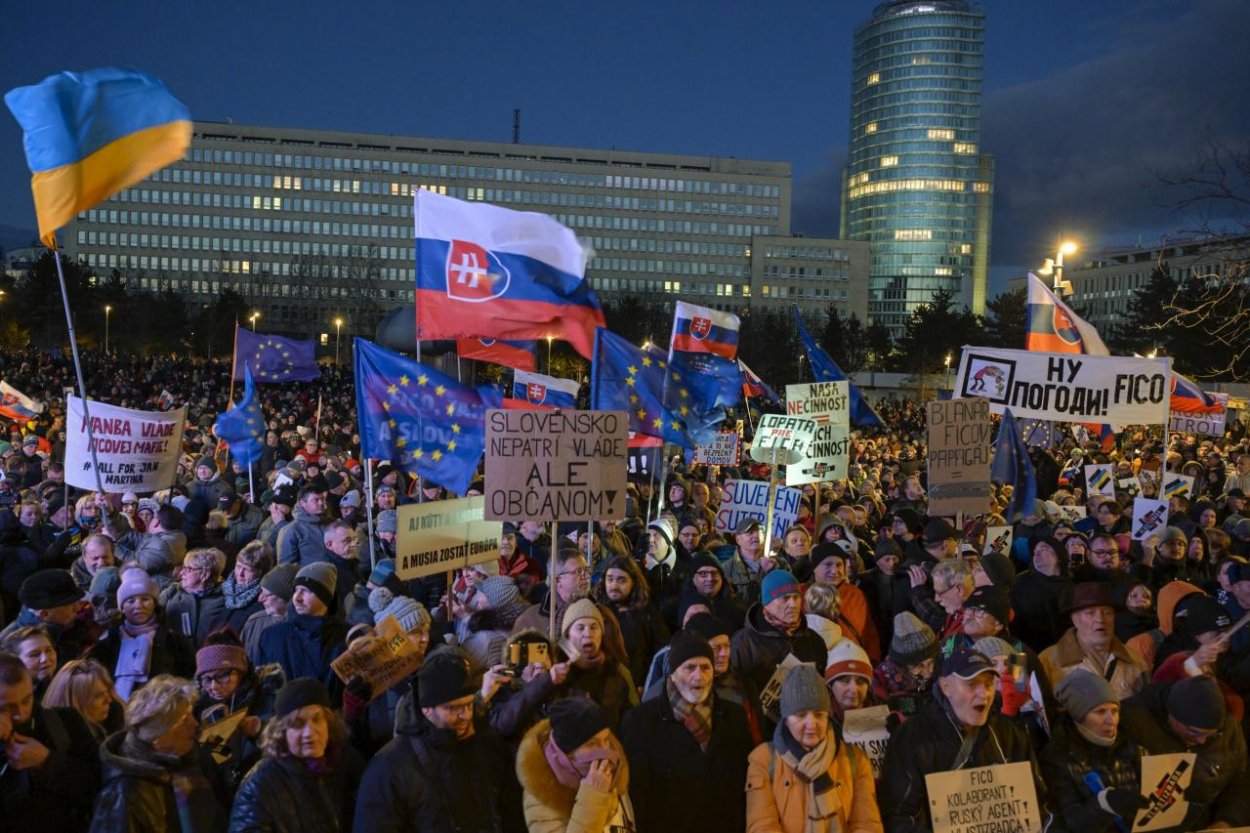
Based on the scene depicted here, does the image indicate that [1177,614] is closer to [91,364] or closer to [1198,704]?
[1198,704]

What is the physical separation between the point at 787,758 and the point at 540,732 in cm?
91

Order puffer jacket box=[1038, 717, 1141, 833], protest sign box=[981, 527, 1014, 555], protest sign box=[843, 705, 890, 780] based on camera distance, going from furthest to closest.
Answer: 1. protest sign box=[981, 527, 1014, 555]
2. protest sign box=[843, 705, 890, 780]
3. puffer jacket box=[1038, 717, 1141, 833]

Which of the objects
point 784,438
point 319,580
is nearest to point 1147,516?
point 784,438

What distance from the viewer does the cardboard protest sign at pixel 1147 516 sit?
1066 centimetres

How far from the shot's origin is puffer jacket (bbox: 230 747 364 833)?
366 centimetres

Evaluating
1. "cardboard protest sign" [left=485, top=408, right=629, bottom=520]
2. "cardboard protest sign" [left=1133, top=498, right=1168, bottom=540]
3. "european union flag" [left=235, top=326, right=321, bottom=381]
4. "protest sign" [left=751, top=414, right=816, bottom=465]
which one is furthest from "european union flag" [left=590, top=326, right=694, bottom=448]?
"european union flag" [left=235, top=326, right=321, bottom=381]

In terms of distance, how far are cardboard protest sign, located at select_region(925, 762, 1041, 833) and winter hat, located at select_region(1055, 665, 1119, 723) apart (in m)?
0.34

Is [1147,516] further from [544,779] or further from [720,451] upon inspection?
[544,779]

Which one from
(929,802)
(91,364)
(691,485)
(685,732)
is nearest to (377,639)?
(685,732)

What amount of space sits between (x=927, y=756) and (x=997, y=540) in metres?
6.02

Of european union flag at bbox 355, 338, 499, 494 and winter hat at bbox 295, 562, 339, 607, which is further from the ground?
european union flag at bbox 355, 338, 499, 494

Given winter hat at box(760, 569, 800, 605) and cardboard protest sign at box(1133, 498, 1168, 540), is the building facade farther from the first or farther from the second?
winter hat at box(760, 569, 800, 605)

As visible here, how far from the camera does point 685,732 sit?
14.2 ft

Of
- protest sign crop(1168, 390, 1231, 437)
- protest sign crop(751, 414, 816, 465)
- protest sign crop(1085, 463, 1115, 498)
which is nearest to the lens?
protest sign crop(751, 414, 816, 465)
